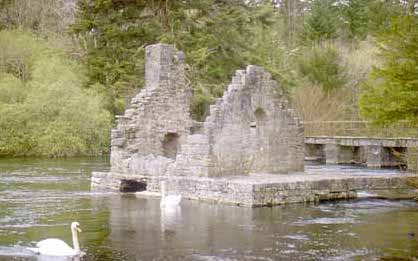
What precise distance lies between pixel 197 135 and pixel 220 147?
78 centimetres

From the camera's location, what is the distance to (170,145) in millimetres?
29016

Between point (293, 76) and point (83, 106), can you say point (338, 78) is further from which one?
point (83, 106)

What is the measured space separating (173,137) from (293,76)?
71.2ft

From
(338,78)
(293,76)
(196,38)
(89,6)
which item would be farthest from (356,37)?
(89,6)

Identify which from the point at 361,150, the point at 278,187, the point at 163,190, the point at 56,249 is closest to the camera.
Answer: the point at 56,249

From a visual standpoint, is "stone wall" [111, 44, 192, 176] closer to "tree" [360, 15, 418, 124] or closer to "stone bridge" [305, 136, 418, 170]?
"tree" [360, 15, 418, 124]

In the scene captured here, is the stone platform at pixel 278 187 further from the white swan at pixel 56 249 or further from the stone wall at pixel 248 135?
the white swan at pixel 56 249

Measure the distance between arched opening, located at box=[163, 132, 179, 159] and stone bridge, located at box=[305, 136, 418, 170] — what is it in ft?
37.8

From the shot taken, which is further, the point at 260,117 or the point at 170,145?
the point at 170,145

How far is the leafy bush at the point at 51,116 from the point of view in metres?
45.3

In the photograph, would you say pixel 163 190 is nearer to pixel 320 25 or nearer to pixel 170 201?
pixel 170 201

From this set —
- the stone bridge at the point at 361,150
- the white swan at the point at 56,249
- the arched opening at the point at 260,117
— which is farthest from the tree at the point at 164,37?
the white swan at the point at 56,249

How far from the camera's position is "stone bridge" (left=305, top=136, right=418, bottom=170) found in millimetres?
38531

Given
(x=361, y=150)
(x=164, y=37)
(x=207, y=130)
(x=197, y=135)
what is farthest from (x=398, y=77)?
(x=164, y=37)
